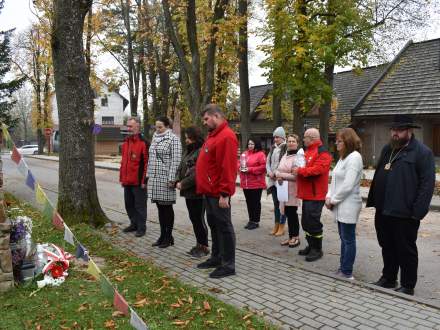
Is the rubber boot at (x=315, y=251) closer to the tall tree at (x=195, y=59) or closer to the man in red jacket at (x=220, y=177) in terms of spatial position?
the man in red jacket at (x=220, y=177)

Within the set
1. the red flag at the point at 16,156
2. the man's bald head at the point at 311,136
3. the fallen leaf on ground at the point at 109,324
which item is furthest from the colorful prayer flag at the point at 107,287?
the man's bald head at the point at 311,136

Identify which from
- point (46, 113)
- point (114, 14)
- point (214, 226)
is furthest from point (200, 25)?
point (46, 113)

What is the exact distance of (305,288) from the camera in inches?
192

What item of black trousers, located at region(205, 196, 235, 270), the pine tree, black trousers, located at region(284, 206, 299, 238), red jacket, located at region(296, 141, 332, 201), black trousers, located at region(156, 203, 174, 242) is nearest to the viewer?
black trousers, located at region(205, 196, 235, 270)

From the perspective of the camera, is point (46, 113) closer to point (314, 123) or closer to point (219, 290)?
point (314, 123)

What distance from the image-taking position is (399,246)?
15.8 ft

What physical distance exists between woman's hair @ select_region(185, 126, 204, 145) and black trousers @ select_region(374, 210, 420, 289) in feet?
8.58

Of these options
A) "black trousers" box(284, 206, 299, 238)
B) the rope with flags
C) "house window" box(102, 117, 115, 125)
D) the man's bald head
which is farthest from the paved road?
"house window" box(102, 117, 115, 125)

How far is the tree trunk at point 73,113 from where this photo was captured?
295 inches

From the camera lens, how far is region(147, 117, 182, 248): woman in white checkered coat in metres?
6.49

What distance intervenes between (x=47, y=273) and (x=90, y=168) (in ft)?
10.2

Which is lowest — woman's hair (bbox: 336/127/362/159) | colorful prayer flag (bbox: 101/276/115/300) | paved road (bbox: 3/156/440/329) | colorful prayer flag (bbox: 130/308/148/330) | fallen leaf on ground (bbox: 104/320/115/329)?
paved road (bbox: 3/156/440/329)

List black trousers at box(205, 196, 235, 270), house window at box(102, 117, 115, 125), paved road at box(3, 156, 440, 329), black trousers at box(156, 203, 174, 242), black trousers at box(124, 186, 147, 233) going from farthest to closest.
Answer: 1. house window at box(102, 117, 115, 125)
2. black trousers at box(124, 186, 147, 233)
3. black trousers at box(156, 203, 174, 242)
4. black trousers at box(205, 196, 235, 270)
5. paved road at box(3, 156, 440, 329)

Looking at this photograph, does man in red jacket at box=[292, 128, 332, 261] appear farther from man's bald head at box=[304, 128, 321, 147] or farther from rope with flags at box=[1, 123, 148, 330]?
rope with flags at box=[1, 123, 148, 330]
